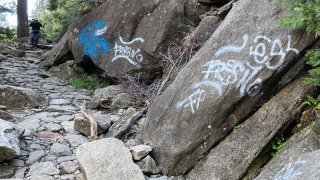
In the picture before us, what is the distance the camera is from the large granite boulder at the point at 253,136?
4.47 meters

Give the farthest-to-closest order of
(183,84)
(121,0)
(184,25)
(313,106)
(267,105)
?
(121,0)
(184,25)
(183,84)
(267,105)
(313,106)

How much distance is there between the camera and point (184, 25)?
339 inches

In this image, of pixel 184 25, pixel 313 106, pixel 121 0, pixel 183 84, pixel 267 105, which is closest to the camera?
pixel 313 106

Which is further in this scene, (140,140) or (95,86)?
(95,86)

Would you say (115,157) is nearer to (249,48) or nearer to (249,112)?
(249,112)

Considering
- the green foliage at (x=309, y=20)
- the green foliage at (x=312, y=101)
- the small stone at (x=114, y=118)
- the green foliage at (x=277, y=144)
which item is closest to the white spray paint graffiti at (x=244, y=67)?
the green foliage at (x=309, y=20)

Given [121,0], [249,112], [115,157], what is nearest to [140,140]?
[115,157]

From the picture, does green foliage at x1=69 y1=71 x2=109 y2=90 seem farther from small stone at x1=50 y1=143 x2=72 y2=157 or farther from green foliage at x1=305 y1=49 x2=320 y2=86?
green foliage at x1=305 y1=49 x2=320 y2=86

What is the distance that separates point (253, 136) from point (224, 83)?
0.84m

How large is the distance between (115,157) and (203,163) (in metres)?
1.26

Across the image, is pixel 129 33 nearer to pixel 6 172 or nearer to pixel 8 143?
pixel 8 143

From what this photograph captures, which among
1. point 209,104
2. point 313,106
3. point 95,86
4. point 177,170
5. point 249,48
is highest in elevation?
point 249,48

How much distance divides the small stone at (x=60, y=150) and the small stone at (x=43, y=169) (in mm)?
400

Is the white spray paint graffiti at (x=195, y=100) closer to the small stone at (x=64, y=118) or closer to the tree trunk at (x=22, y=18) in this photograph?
the small stone at (x=64, y=118)
